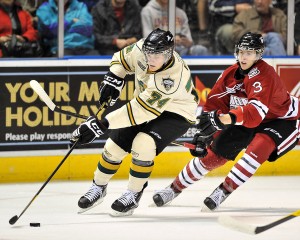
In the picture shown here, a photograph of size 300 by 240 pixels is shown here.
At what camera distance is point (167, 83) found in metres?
5.49

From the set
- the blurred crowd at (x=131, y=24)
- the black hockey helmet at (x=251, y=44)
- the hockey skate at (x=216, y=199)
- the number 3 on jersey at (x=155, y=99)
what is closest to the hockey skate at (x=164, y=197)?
the hockey skate at (x=216, y=199)

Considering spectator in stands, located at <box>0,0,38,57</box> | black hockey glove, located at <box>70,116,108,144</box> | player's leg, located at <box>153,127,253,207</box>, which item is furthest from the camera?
spectator in stands, located at <box>0,0,38,57</box>

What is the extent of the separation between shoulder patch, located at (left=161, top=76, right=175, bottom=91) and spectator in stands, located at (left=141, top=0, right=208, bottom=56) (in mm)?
1867

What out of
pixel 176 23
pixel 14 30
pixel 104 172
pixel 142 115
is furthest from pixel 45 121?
pixel 142 115

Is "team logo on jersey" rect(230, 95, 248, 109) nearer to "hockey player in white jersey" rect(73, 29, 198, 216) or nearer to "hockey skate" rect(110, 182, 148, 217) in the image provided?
"hockey player in white jersey" rect(73, 29, 198, 216)

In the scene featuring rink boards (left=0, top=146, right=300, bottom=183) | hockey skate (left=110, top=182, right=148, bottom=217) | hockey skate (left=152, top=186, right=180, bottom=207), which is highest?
hockey skate (left=110, top=182, right=148, bottom=217)

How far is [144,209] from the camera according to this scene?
19.5 feet

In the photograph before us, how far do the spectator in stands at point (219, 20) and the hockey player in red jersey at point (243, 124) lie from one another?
59.9 inches

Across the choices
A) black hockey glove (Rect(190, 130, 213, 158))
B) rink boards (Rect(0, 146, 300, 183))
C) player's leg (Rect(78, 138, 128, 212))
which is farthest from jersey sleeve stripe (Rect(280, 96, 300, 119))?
rink boards (Rect(0, 146, 300, 183))

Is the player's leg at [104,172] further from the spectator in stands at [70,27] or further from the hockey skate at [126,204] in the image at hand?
the spectator in stands at [70,27]

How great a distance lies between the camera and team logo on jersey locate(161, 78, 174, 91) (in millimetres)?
5484

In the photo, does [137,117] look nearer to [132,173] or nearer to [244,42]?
[132,173]

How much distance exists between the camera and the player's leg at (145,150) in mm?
5543

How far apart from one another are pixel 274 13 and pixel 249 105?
2088 millimetres
